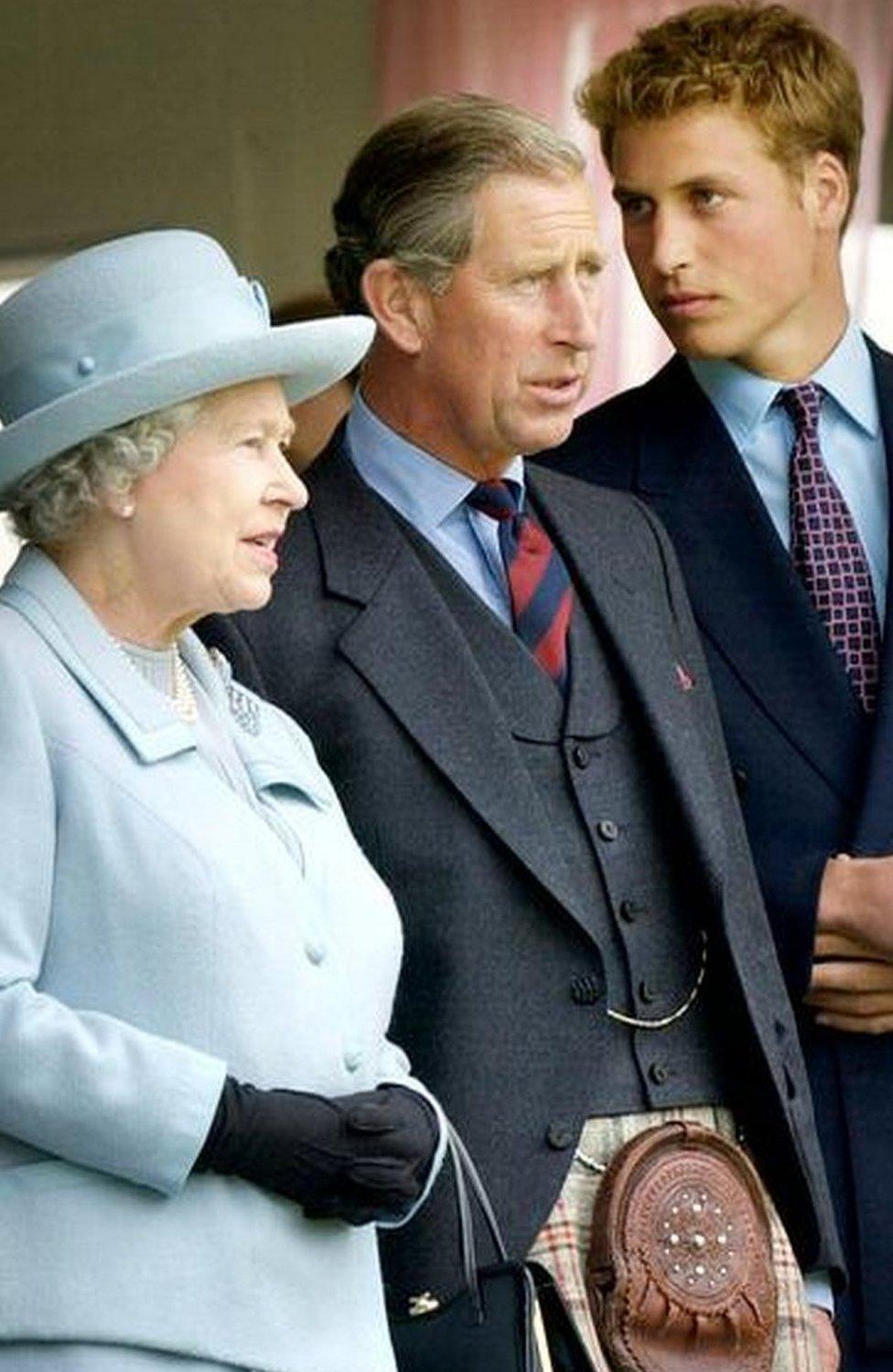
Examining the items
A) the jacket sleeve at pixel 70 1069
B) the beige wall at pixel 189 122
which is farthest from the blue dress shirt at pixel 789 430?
the beige wall at pixel 189 122

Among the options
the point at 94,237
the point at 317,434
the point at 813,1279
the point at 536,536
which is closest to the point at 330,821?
the point at 536,536

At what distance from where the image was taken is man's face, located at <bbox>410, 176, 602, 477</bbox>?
4.22 m

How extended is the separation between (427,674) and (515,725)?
11cm

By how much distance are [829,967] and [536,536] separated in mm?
596

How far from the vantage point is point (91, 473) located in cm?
351

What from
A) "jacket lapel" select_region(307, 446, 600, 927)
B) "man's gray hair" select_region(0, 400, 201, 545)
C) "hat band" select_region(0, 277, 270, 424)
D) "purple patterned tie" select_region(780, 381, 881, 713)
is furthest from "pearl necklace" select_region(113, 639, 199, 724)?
"purple patterned tie" select_region(780, 381, 881, 713)

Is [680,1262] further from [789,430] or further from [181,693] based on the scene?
[789,430]

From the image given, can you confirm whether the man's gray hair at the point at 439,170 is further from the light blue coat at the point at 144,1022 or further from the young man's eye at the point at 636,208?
the light blue coat at the point at 144,1022

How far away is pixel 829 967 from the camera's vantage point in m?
4.49

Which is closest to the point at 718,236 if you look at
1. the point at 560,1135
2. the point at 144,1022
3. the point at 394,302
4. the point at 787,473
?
the point at 787,473

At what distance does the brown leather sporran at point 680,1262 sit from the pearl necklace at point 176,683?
0.76 meters

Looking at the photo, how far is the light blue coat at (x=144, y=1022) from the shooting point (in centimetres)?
330

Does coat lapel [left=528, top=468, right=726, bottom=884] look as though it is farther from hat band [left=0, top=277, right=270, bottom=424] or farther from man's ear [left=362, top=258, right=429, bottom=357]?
hat band [left=0, top=277, right=270, bottom=424]

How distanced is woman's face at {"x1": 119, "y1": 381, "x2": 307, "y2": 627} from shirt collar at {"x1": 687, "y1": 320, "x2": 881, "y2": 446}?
4.08ft
